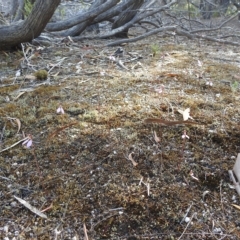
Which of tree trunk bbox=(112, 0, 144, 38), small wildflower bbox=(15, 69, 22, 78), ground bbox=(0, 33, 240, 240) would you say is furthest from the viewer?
tree trunk bbox=(112, 0, 144, 38)

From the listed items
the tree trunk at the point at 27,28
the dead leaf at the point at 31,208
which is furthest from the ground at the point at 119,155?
the tree trunk at the point at 27,28

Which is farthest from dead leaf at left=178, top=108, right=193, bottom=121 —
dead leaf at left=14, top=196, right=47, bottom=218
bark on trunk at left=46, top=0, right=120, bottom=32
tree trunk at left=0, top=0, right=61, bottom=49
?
bark on trunk at left=46, top=0, right=120, bottom=32

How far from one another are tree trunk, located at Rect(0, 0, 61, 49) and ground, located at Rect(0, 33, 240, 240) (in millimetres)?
604

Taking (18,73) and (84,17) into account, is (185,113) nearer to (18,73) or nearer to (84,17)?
(18,73)

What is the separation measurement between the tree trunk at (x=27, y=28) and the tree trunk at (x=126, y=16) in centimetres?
161

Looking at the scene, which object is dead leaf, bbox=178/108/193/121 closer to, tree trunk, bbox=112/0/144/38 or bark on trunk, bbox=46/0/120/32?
bark on trunk, bbox=46/0/120/32

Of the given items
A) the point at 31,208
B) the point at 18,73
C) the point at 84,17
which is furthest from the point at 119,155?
the point at 84,17

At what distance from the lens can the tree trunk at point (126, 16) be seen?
413cm

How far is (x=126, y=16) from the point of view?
4258mm

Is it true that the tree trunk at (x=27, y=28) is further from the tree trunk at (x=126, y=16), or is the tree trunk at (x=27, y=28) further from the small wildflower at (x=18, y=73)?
the tree trunk at (x=126, y=16)

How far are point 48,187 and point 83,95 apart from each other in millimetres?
908

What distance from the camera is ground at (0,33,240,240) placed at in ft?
3.52

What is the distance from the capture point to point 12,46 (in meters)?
2.97

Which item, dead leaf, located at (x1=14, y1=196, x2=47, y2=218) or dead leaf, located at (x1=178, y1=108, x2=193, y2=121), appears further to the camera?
dead leaf, located at (x1=178, y1=108, x2=193, y2=121)
